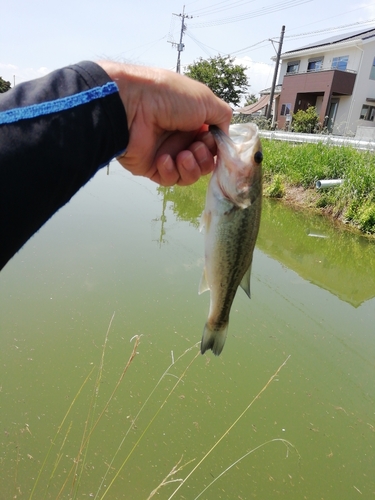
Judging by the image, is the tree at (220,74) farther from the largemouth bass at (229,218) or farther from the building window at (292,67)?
the largemouth bass at (229,218)

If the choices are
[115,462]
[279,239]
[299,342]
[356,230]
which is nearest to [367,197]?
[356,230]

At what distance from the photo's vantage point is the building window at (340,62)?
23400 millimetres

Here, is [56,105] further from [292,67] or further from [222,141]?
[292,67]

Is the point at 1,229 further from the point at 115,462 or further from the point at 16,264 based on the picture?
the point at 16,264

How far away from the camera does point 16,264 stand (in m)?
5.12

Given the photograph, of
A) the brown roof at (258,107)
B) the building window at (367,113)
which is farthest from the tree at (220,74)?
the building window at (367,113)

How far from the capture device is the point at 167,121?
56.4 inches

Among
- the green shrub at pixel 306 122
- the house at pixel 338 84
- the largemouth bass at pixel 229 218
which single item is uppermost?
the house at pixel 338 84

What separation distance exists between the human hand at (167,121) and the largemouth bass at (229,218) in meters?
0.08

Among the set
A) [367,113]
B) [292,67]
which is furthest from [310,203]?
[292,67]

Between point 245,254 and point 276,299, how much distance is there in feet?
11.8

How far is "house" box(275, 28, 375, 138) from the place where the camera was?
22109mm

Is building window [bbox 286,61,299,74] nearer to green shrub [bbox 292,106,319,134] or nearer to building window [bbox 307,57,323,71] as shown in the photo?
building window [bbox 307,57,323,71]

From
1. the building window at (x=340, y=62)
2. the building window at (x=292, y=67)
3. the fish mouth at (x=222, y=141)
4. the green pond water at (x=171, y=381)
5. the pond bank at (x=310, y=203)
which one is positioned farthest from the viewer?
the building window at (x=292, y=67)
